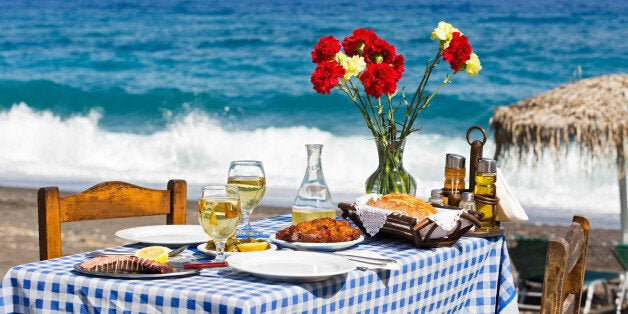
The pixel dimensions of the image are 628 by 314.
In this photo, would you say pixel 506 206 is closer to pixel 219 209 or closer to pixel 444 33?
pixel 444 33

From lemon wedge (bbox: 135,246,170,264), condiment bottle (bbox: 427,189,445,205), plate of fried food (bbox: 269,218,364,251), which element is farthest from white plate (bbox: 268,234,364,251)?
condiment bottle (bbox: 427,189,445,205)

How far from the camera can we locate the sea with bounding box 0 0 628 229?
14.5 m

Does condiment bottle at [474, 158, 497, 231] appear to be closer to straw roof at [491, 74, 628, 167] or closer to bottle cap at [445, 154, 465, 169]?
bottle cap at [445, 154, 465, 169]

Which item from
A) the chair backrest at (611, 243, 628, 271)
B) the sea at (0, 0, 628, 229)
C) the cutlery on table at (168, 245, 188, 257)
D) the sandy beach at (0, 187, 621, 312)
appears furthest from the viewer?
the sea at (0, 0, 628, 229)

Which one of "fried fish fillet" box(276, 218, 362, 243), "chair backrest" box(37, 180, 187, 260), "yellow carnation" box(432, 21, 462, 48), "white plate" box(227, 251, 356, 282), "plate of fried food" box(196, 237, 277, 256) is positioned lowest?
"white plate" box(227, 251, 356, 282)

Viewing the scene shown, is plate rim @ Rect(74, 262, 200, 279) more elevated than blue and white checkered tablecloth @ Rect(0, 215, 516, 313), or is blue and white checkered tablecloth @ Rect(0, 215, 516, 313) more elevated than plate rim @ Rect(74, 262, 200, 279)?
plate rim @ Rect(74, 262, 200, 279)

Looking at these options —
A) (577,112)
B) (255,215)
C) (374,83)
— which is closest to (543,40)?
(255,215)

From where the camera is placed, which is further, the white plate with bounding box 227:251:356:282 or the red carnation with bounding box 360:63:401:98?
the red carnation with bounding box 360:63:401:98

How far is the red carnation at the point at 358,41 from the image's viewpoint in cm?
328

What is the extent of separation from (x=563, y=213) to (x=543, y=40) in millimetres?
10674

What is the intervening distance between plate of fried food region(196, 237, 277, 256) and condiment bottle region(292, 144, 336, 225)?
36 cm

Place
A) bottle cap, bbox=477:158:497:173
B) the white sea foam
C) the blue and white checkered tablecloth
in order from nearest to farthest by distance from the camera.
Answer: the blue and white checkered tablecloth
bottle cap, bbox=477:158:497:173
the white sea foam

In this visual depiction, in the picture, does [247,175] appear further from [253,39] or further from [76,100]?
[253,39]

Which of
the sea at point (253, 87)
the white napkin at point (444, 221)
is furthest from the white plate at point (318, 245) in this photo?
the sea at point (253, 87)
